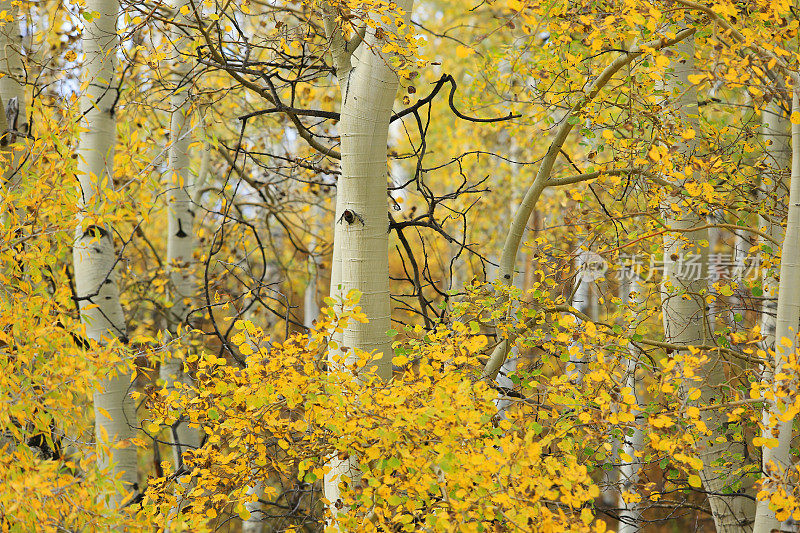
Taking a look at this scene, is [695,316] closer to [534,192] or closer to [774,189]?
[774,189]

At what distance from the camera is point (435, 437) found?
8.52 ft

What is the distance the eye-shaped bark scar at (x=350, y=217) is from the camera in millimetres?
3025

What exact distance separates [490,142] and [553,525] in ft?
25.3

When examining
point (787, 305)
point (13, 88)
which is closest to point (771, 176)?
point (787, 305)

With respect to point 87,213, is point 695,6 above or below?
above

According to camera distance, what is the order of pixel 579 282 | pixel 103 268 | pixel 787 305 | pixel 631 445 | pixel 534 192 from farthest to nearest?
pixel 103 268 < pixel 534 192 < pixel 579 282 < pixel 631 445 < pixel 787 305

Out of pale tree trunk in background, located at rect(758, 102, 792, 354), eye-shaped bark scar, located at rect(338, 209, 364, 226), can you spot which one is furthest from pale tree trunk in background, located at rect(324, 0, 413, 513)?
pale tree trunk in background, located at rect(758, 102, 792, 354)

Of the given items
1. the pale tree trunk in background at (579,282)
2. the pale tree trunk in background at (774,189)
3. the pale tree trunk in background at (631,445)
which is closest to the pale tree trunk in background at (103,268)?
the pale tree trunk in background at (579,282)

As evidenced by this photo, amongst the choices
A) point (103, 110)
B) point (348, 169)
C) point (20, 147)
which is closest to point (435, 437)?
point (348, 169)

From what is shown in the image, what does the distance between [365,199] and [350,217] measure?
108 mm

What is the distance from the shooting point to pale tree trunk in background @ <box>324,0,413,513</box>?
3027 mm

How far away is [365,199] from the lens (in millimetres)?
3057

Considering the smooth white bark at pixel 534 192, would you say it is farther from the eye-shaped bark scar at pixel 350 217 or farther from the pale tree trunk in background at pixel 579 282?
the eye-shaped bark scar at pixel 350 217

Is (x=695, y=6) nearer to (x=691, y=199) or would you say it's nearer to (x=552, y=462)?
(x=691, y=199)
